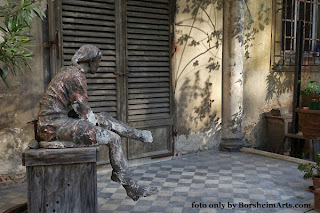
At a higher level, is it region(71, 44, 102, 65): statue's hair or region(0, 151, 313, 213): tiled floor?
region(71, 44, 102, 65): statue's hair

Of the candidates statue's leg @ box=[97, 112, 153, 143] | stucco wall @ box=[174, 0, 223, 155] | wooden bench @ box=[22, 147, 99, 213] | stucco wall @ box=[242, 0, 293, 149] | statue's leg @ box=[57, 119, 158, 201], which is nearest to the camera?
wooden bench @ box=[22, 147, 99, 213]

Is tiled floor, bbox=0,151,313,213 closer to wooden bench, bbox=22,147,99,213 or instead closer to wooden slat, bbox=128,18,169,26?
wooden bench, bbox=22,147,99,213

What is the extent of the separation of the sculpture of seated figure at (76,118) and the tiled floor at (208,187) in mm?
797

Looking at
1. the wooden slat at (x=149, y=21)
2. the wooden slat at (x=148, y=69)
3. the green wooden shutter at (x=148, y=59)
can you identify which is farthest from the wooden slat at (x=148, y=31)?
the wooden slat at (x=148, y=69)

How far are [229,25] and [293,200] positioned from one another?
3.68m

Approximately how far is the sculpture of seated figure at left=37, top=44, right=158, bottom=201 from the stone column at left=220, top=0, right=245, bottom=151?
12.1 ft

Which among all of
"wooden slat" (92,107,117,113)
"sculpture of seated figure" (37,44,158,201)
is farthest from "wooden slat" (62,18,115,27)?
"sculpture of seated figure" (37,44,158,201)

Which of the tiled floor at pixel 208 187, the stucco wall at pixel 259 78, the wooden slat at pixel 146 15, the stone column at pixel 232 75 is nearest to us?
the tiled floor at pixel 208 187

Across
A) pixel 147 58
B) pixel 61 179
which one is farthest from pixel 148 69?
pixel 61 179

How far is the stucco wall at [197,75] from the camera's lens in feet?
20.8

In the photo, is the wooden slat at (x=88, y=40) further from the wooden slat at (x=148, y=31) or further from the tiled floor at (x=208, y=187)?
the tiled floor at (x=208, y=187)

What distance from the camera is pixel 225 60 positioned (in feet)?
22.6

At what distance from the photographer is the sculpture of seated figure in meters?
3.34

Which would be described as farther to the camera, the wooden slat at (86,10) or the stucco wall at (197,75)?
the stucco wall at (197,75)
